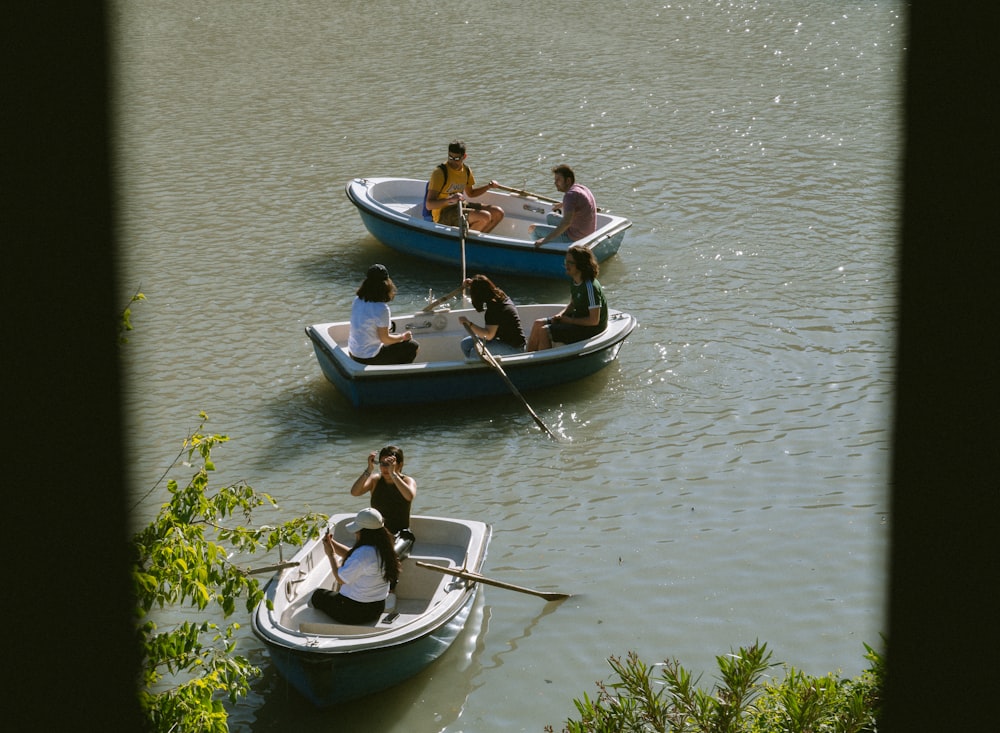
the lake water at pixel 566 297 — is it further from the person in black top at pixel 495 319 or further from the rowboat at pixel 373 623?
the person in black top at pixel 495 319

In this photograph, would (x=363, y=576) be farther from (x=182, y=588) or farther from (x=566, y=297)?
(x=566, y=297)

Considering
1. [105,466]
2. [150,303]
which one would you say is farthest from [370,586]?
[150,303]

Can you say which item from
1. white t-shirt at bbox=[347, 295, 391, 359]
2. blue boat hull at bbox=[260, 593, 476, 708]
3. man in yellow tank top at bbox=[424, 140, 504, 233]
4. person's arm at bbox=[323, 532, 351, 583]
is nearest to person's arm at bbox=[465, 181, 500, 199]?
man in yellow tank top at bbox=[424, 140, 504, 233]

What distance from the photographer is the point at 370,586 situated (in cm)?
789

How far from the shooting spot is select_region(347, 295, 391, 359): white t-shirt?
11312 millimetres

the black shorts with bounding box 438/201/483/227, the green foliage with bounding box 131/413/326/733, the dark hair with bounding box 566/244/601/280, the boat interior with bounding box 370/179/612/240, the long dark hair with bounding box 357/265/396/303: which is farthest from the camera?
the boat interior with bounding box 370/179/612/240

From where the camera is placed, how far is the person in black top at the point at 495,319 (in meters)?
12.0

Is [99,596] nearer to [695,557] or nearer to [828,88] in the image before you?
[695,557]

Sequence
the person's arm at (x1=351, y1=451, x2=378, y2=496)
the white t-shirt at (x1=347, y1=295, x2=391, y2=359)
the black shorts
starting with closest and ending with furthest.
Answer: the person's arm at (x1=351, y1=451, x2=378, y2=496)
the white t-shirt at (x1=347, y1=295, x2=391, y2=359)
the black shorts

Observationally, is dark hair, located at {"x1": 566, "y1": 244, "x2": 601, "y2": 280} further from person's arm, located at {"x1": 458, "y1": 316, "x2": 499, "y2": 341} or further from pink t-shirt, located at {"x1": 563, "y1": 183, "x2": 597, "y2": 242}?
pink t-shirt, located at {"x1": 563, "y1": 183, "x2": 597, "y2": 242}

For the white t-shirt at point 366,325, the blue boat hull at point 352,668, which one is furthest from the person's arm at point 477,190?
the blue boat hull at point 352,668

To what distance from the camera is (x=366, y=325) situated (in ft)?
37.3

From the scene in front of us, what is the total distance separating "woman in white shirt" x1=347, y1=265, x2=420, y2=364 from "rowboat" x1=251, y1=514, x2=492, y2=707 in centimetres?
291

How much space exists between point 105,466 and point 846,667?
5.71 metres
